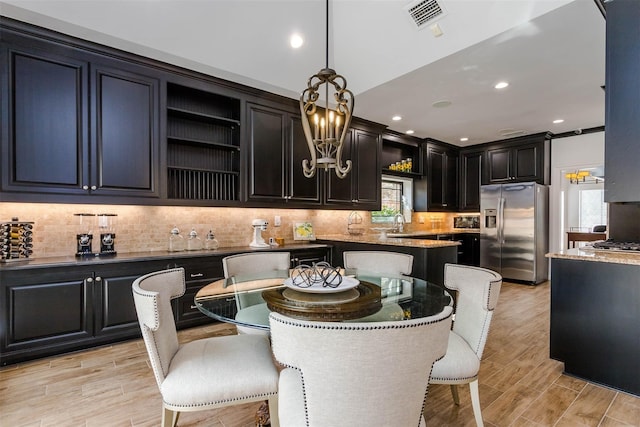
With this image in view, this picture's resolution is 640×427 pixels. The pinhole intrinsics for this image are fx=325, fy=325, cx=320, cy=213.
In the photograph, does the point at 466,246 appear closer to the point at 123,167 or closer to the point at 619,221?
the point at 619,221

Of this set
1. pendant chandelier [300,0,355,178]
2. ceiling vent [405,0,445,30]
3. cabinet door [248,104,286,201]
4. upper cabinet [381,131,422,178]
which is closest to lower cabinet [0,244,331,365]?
cabinet door [248,104,286,201]

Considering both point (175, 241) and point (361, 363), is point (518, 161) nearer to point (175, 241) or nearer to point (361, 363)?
point (175, 241)

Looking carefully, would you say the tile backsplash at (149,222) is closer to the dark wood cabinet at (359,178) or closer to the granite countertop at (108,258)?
the granite countertop at (108,258)

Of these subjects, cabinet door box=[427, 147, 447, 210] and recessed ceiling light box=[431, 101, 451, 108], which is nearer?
recessed ceiling light box=[431, 101, 451, 108]

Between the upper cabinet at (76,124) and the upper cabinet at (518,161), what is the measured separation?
5.96m

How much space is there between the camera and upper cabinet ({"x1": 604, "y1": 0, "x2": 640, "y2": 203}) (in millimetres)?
2162

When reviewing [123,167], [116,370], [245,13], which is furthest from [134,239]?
[245,13]

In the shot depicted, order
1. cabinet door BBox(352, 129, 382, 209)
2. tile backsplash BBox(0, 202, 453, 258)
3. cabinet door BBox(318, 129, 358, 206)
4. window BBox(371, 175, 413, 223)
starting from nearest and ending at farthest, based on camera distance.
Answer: tile backsplash BBox(0, 202, 453, 258), cabinet door BBox(318, 129, 358, 206), cabinet door BBox(352, 129, 382, 209), window BBox(371, 175, 413, 223)

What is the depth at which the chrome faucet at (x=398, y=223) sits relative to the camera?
584 cm

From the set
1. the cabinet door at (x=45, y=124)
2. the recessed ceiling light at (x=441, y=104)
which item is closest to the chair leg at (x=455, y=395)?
the cabinet door at (x=45, y=124)

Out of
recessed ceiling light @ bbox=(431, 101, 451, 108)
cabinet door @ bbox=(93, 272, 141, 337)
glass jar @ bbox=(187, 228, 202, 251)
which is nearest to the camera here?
cabinet door @ bbox=(93, 272, 141, 337)

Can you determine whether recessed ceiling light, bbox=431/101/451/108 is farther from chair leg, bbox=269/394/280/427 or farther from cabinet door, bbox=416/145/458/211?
chair leg, bbox=269/394/280/427

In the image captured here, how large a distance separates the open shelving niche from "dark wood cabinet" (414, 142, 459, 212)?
3865 mm

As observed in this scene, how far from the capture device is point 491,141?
6.34 m
